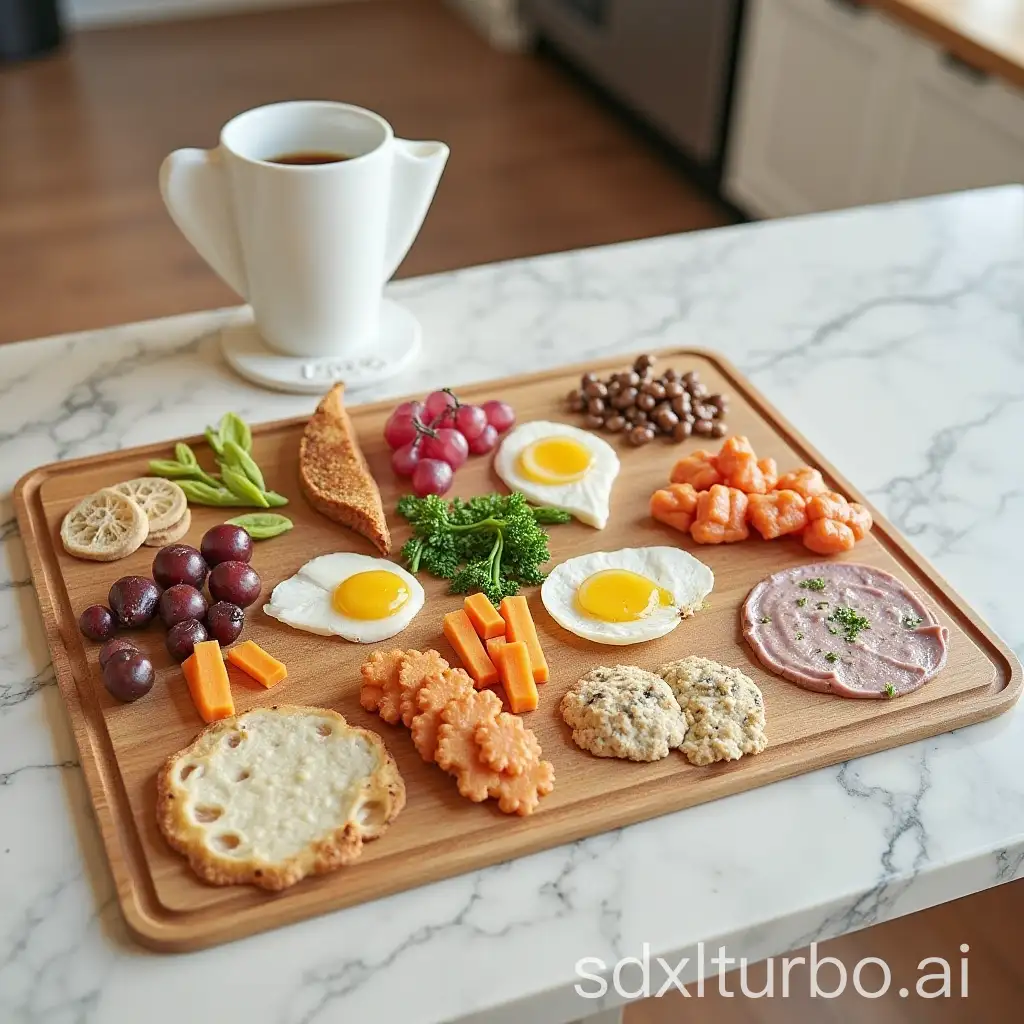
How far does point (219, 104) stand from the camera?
5.55 meters

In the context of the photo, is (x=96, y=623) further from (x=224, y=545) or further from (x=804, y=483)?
(x=804, y=483)

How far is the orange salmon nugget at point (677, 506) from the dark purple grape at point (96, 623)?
0.71m

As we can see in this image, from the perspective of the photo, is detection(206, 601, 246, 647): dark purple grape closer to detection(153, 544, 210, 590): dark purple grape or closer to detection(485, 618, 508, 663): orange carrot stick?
detection(153, 544, 210, 590): dark purple grape

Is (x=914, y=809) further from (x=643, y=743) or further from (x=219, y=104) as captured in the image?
(x=219, y=104)

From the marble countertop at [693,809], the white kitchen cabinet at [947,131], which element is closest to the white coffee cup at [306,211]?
the marble countertop at [693,809]

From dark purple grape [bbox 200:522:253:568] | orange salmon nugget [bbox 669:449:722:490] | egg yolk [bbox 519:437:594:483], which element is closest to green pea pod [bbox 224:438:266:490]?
dark purple grape [bbox 200:522:253:568]

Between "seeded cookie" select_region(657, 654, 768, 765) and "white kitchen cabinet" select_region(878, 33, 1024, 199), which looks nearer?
"seeded cookie" select_region(657, 654, 768, 765)

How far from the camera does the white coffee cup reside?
1.69 m

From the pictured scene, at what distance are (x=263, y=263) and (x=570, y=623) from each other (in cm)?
75

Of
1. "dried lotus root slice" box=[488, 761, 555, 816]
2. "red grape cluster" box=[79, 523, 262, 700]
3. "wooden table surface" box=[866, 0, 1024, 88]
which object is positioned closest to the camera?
"dried lotus root slice" box=[488, 761, 555, 816]

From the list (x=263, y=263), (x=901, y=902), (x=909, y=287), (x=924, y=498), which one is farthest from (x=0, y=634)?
(x=909, y=287)

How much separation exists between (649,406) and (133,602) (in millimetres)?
804

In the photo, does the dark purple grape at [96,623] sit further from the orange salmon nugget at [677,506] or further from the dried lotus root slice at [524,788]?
the orange salmon nugget at [677,506]

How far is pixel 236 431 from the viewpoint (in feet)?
5.61
